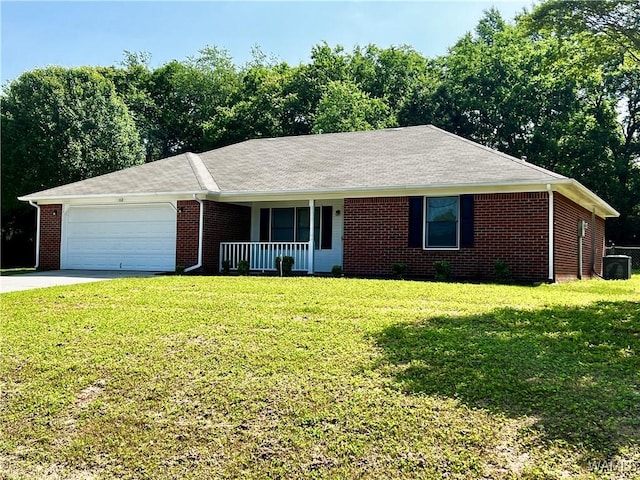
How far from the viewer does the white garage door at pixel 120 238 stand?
16.8 m

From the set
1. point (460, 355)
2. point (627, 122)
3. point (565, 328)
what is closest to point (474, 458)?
point (460, 355)

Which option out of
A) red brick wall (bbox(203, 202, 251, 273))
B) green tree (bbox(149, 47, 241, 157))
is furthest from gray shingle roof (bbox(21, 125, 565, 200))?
green tree (bbox(149, 47, 241, 157))

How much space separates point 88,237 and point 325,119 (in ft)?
49.6

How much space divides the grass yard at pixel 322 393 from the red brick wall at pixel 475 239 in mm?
5075

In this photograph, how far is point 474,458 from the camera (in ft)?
13.2

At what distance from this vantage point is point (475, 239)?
1389 centimetres

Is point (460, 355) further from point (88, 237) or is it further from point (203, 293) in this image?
point (88, 237)

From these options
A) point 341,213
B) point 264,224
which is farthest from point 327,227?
point 264,224

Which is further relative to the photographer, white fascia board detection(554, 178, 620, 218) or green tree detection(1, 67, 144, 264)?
green tree detection(1, 67, 144, 264)

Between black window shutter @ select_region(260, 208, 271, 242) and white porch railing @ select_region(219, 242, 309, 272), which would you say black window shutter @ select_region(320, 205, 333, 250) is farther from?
black window shutter @ select_region(260, 208, 271, 242)

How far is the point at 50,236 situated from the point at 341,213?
9.56 metres

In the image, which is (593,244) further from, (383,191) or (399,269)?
(383,191)

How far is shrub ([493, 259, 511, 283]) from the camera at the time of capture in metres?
13.1

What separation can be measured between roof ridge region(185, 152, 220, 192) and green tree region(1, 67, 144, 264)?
10034 mm
